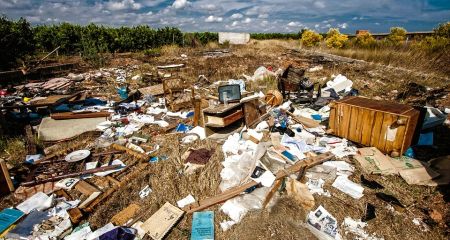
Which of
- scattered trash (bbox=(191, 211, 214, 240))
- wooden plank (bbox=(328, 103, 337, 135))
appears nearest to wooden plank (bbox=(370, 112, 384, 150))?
wooden plank (bbox=(328, 103, 337, 135))

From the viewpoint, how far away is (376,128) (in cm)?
382

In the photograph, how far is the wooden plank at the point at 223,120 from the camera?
447cm

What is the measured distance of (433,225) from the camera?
2650 mm

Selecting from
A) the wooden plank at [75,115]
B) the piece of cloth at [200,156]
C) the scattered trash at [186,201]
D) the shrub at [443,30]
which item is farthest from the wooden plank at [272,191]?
the shrub at [443,30]

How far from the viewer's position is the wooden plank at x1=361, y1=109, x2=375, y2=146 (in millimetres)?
3811

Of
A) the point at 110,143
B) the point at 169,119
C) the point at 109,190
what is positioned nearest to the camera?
the point at 109,190

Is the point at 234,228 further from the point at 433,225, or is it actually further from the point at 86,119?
the point at 86,119

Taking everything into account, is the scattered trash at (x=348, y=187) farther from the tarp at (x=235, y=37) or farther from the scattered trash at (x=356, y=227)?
the tarp at (x=235, y=37)

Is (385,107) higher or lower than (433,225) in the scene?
higher

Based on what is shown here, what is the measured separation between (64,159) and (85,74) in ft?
26.0

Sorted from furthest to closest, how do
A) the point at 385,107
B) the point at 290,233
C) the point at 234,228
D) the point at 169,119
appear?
the point at 169,119
the point at 385,107
the point at 234,228
the point at 290,233

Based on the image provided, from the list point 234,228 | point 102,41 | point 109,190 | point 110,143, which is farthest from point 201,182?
point 102,41

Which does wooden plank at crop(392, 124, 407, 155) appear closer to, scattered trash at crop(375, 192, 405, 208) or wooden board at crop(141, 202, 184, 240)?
scattered trash at crop(375, 192, 405, 208)

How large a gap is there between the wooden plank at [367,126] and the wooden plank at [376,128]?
0.14 ft
